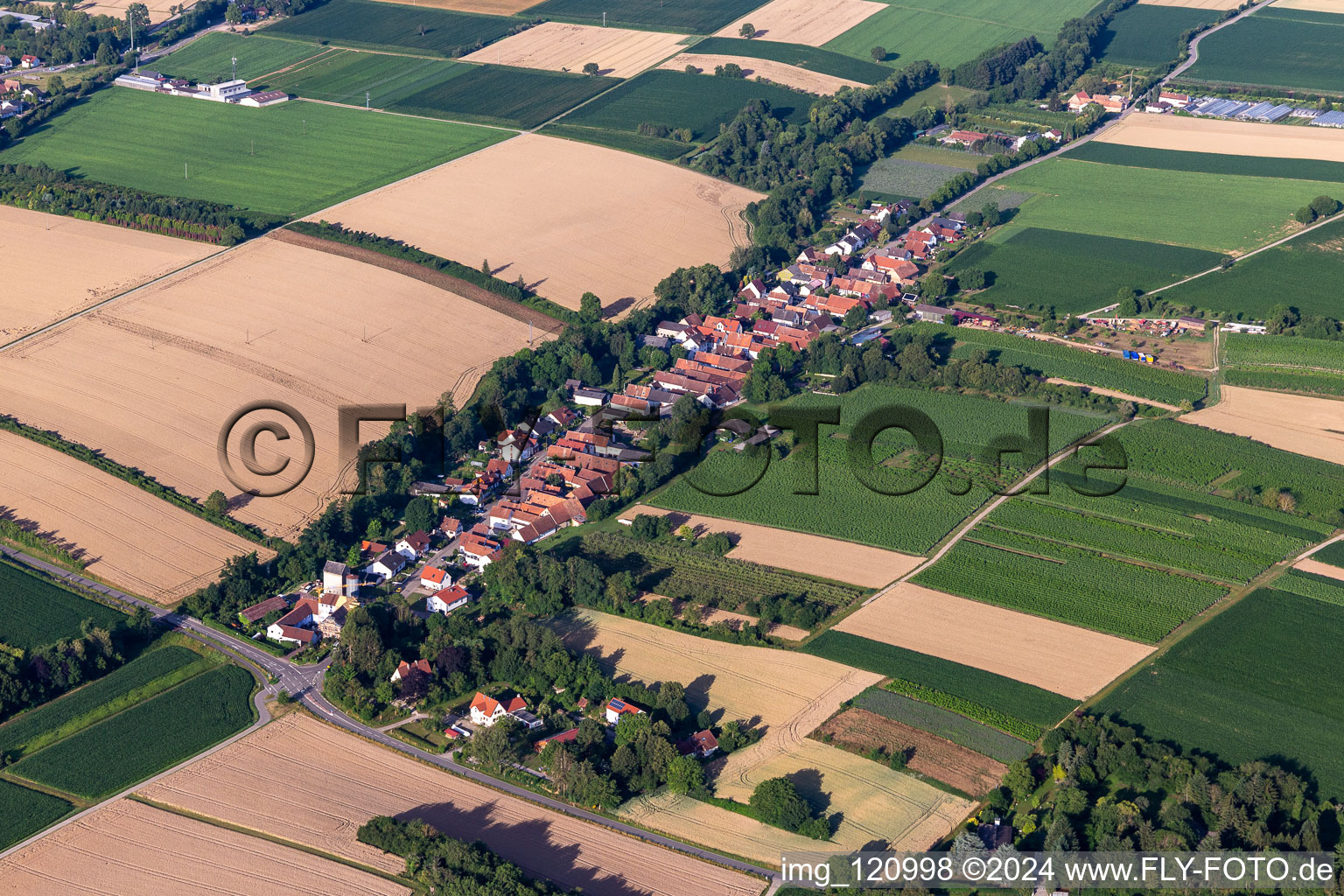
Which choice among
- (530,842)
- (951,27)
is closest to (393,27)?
(951,27)

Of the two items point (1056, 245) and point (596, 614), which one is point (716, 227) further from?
point (596, 614)

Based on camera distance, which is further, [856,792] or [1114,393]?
[1114,393]

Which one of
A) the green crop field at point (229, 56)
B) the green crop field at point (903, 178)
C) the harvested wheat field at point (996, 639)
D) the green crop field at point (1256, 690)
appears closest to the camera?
the green crop field at point (1256, 690)

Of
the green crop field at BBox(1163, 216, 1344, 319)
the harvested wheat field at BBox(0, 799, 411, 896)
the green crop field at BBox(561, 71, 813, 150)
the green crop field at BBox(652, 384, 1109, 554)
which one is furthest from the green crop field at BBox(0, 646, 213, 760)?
the green crop field at BBox(561, 71, 813, 150)

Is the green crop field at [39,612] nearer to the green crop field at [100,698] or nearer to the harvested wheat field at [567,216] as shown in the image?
the green crop field at [100,698]

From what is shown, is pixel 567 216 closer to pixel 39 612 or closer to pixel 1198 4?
pixel 39 612

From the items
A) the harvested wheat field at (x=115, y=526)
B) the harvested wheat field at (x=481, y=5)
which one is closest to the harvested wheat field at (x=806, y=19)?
the harvested wheat field at (x=481, y=5)
